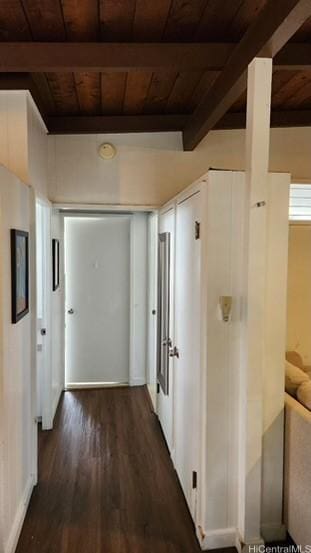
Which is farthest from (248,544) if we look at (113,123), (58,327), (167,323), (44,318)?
(113,123)

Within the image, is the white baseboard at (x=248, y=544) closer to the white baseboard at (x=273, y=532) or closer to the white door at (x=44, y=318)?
the white baseboard at (x=273, y=532)


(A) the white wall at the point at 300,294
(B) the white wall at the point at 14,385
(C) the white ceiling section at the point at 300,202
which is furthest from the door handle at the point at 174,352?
(C) the white ceiling section at the point at 300,202

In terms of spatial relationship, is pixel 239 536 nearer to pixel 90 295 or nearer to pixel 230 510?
pixel 230 510

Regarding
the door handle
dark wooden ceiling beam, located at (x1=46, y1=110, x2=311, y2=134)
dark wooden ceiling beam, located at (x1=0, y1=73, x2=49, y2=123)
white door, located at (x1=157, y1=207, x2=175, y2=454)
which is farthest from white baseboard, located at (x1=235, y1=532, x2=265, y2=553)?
dark wooden ceiling beam, located at (x1=46, y1=110, x2=311, y2=134)

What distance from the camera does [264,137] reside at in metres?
1.92

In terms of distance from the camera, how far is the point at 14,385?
2.21 metres

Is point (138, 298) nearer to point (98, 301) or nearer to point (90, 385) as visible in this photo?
point (98, 301)

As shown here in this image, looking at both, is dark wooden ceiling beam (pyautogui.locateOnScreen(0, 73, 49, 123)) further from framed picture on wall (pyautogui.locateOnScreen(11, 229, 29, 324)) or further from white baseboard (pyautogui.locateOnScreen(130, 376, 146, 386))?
white baseboard (pyautogui.locateOnScreen(130, 376, 146, 386))

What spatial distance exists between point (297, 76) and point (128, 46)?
126cm

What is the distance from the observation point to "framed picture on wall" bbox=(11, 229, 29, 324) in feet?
7.06

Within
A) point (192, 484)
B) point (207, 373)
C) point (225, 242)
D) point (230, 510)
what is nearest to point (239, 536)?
point (230, 510)

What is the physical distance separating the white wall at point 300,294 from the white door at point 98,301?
6.16 ft

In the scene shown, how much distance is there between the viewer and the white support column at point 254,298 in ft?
6.30

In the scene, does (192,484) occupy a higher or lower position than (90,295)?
lower
